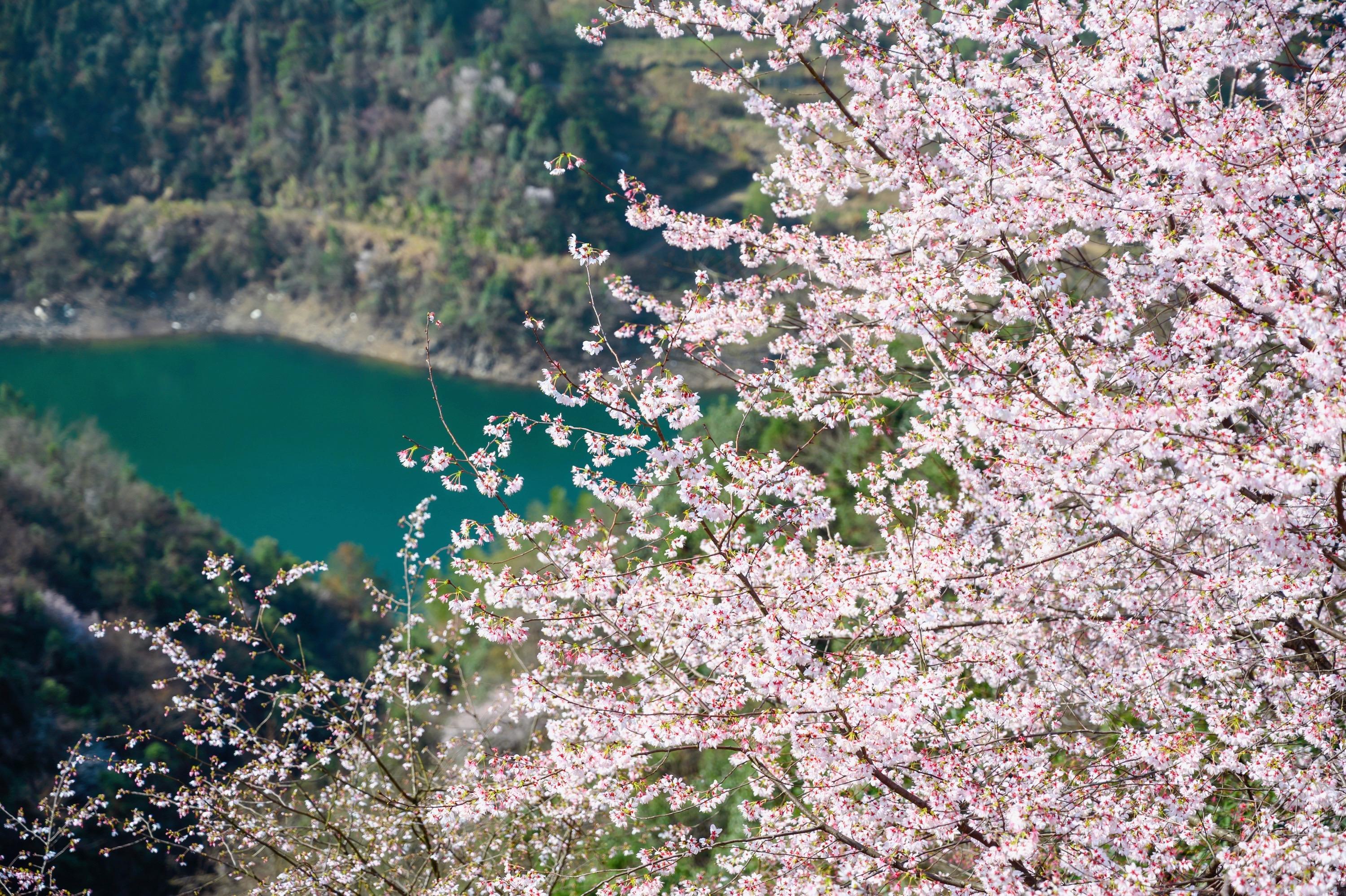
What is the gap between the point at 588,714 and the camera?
414cm

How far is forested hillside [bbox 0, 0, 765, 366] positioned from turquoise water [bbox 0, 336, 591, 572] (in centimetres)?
516

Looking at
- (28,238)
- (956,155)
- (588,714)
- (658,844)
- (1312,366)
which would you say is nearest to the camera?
(1312,366)

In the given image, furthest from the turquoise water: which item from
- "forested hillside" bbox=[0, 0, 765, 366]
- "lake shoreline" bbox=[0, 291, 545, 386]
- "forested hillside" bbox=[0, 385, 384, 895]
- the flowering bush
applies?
the flowering bush

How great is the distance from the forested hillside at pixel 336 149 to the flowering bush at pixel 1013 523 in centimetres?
4563

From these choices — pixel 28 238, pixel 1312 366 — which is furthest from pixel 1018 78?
pixel 28 238

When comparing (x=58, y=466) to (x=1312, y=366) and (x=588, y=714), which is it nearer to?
(x=588, y=714)

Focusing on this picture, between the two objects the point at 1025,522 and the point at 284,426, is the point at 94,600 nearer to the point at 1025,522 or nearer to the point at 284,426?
the point at 284,426

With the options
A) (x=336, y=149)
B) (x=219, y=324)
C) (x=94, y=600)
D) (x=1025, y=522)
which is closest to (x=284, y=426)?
(x=219, y=324)

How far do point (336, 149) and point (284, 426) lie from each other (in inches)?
1163

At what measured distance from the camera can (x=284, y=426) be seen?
157ft

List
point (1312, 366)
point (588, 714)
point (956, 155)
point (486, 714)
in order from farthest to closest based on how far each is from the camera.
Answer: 1. point (486, 714)
2. point (956, 155)
3. point (588, 714)
4. point (1312, 366)

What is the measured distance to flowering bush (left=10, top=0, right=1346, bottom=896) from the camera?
3.41 meters

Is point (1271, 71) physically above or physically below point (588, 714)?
above

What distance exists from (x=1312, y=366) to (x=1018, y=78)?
289 cm
